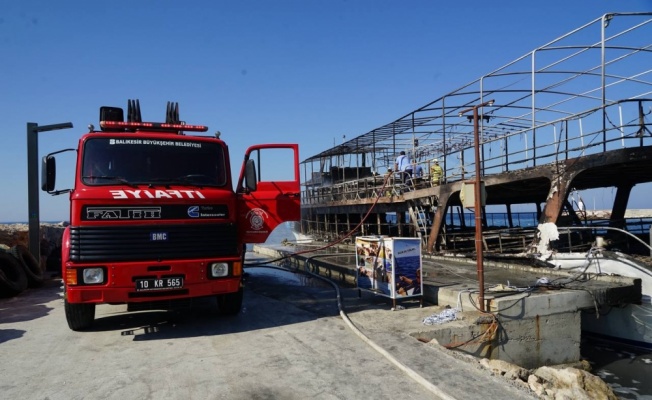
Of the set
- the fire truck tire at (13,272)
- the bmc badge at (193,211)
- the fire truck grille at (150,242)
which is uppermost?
the bmc badge at (193,211)

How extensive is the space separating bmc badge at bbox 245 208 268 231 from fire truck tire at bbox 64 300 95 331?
2.69 metres

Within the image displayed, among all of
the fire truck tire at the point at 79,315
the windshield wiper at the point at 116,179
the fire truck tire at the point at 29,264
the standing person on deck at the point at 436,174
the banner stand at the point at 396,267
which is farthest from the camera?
the standing person on deck at the point at 436,174

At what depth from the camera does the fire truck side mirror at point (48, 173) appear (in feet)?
21.3

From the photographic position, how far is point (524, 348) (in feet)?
23.1

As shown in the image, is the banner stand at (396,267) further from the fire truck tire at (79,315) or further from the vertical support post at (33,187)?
the vertical support post at (33,187)

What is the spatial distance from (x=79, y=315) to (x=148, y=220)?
195 cm

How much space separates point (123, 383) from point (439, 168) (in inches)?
495

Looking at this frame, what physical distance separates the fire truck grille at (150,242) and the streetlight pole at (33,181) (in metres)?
7.95

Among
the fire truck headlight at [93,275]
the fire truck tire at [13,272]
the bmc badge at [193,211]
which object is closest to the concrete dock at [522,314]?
the bmc badge at [193,211]

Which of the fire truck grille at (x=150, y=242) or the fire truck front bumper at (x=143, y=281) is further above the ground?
the fire truck grille at (x=150, y=242)

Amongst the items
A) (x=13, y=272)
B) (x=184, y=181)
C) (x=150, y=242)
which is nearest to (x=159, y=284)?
(x=150, y=242)

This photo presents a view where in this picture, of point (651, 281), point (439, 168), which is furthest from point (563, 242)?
point (439, 168)

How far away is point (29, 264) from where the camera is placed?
1141 centimetres

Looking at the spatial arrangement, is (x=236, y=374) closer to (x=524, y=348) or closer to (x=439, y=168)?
(x=524, y=348)
